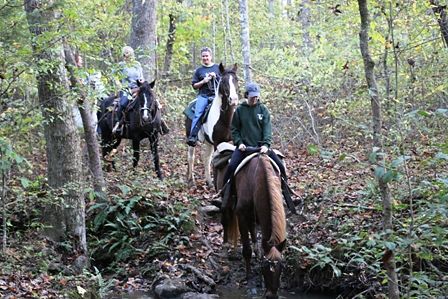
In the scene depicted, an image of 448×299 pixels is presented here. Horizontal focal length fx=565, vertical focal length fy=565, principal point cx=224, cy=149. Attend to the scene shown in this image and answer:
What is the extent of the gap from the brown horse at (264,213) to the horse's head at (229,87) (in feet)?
7.58

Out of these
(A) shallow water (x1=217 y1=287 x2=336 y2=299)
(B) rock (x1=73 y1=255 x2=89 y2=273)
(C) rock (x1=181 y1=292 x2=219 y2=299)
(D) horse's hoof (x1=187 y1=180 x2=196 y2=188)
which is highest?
(D) horse's hoof (x1=187 y1=180 x2=196 y2=188)

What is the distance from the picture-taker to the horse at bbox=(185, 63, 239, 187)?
34.5 ft

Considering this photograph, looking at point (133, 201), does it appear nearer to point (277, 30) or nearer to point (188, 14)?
point (188, 14)

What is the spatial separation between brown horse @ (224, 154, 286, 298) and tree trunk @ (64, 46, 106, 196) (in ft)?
8.58

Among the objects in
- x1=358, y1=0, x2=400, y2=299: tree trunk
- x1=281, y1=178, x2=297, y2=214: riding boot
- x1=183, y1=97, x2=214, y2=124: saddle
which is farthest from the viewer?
x1=183, y1=97, x2=214, y2=124: saddle

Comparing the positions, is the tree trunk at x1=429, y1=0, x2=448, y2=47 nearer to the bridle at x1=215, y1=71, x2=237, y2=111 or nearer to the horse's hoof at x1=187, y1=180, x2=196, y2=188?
the bridle at x1=215, y1=71, x2=237, y2=111

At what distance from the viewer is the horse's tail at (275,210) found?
7000 millimetres

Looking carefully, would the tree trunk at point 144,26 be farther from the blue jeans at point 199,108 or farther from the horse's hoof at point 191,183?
the horse's hoof at point 191,183

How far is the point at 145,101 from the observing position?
1194cm

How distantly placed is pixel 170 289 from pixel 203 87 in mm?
5251

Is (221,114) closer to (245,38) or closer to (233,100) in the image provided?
(233,100)

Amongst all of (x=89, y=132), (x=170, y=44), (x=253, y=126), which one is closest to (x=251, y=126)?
(x=253, y=126)

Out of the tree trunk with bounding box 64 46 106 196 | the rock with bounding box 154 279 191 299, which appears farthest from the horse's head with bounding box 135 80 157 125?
the rock with bounding box 154 279 191 299

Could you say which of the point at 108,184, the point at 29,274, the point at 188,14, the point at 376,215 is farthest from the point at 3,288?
the point at 188,14
